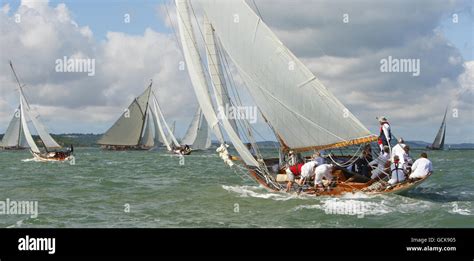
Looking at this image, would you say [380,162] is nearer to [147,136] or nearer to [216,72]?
[216,72]

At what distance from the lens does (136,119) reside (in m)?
107

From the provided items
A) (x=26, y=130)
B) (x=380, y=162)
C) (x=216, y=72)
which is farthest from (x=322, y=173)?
(x=26, y=130)

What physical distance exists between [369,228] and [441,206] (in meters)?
5.33

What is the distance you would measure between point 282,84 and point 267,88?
A: 2.50 ft

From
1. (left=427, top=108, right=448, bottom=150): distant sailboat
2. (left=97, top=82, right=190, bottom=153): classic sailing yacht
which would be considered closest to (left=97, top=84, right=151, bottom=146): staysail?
(left=97, top=82, right=190, bottom=153): classic sailing yacht

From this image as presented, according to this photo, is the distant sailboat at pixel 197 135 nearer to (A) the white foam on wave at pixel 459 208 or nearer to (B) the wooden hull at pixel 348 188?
(B) the wooden hull at pixel 348 188

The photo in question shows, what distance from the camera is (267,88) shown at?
82.5ft

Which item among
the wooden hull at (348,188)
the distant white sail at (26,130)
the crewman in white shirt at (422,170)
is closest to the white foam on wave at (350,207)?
the wooden hull at (348,188)

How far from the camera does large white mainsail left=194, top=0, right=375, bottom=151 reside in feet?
78.6

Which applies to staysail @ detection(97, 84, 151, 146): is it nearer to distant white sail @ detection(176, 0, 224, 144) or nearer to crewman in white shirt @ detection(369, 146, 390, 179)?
distant white sail @ detection(176, 0, 224, 144)

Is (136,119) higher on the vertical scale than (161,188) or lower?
higher

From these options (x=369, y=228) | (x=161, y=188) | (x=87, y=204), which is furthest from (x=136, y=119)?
(x=369, y=228)
